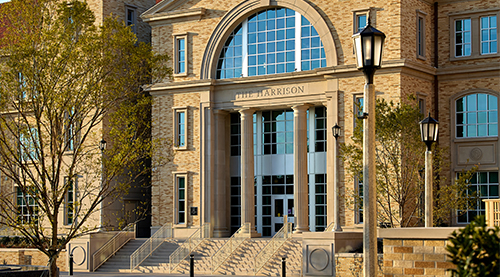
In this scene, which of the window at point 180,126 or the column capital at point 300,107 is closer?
the column capital at point 300,107

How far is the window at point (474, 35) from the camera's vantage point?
110ft

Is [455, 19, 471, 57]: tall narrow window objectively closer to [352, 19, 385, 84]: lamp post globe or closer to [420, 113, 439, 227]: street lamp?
[420, 113, 439, 227]: street lamp

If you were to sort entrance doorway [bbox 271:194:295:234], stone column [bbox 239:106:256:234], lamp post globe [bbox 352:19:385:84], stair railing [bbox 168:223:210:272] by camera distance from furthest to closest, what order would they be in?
entrance doorway [bbox 271:194:295:234]
stone column [bbox 239:106:256:234]
stair railing [bbox 168:223:210:272]
lamp post globe [bbox 352:19:385:84]

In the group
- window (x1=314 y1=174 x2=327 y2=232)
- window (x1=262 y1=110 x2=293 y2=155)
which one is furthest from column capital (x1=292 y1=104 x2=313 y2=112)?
window (x1=314 y1=174 x2=327 y2=232)

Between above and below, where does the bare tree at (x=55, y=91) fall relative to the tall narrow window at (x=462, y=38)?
below

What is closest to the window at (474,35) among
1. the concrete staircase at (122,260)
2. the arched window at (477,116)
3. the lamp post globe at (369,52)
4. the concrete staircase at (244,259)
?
the arched window at (477,116)

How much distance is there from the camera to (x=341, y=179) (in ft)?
110

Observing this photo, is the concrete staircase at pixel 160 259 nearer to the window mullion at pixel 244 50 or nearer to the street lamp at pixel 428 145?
the window mullion at pixel 244 50

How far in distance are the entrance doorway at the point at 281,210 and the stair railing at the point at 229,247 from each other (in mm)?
2040

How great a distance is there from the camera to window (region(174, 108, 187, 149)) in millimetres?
39000

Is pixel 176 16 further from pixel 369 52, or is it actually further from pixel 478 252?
pixel 478 252

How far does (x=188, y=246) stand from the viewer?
114 feet

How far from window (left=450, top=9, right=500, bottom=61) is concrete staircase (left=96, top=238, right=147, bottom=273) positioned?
62.6 feet

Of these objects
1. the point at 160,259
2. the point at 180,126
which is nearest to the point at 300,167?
the point at 180,126
